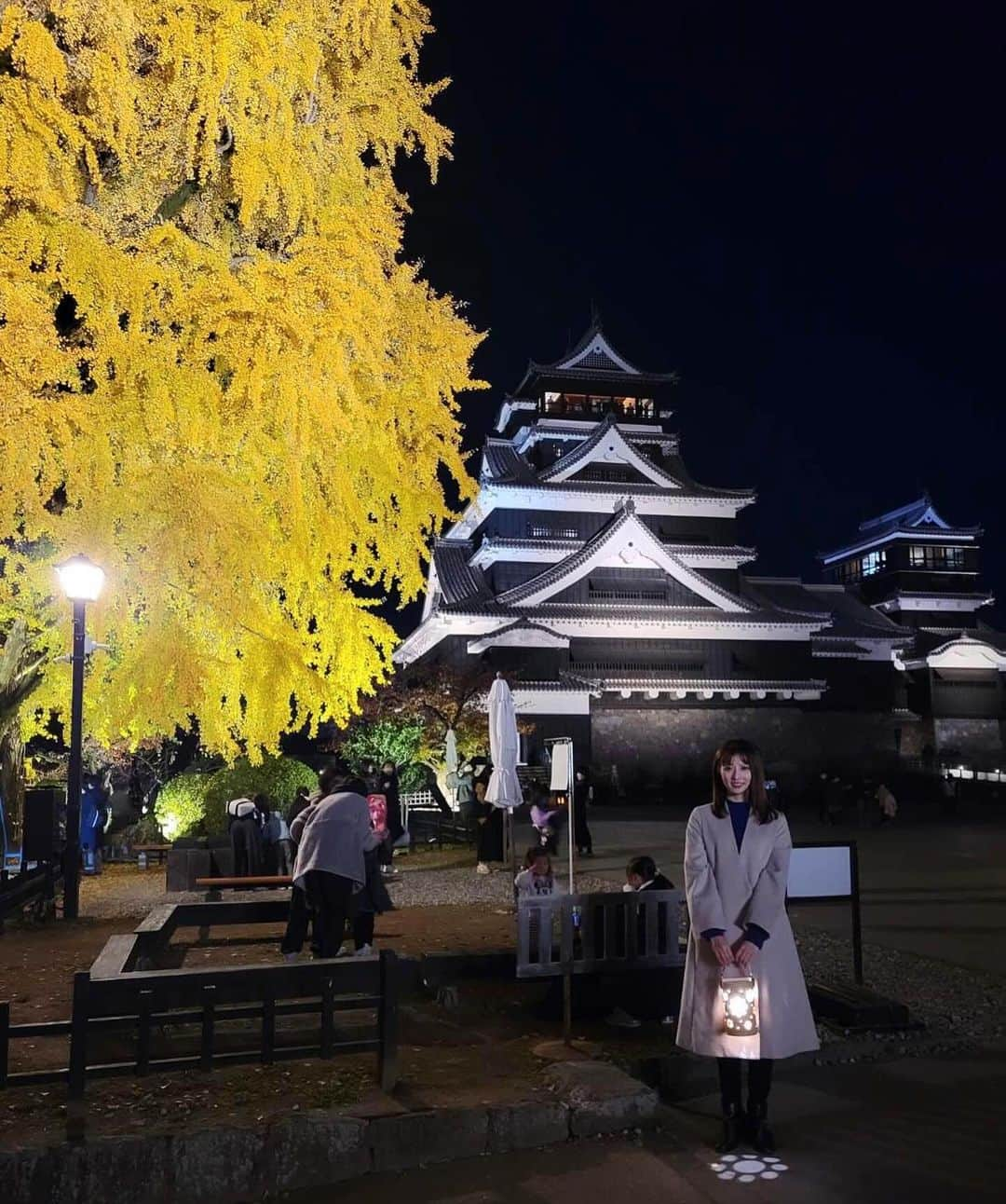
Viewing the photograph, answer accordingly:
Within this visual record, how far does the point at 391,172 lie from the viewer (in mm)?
8711

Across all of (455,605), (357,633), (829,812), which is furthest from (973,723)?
(357,633)

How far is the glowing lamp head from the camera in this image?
7.29 meters

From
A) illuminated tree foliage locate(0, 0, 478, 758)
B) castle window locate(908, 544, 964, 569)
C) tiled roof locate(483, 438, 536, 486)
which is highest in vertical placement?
tiled roof locate(483, 438, 536, 486)

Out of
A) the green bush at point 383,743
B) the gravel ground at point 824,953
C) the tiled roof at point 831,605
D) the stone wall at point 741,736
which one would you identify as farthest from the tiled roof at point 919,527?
the gravel ground at point 824,953

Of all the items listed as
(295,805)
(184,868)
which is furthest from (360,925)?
(295,805)

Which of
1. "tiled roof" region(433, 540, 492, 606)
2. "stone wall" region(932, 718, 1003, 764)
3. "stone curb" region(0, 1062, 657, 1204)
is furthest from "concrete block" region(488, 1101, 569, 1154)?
"stone wall" region(932, 718, 1003, 764)

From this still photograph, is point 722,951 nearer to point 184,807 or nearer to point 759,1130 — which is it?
point 759,1130

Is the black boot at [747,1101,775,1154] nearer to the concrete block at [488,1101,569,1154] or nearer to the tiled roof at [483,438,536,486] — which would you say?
the concrete block at [488,1101,569,1154]

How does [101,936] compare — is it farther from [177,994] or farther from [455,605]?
[455,605]

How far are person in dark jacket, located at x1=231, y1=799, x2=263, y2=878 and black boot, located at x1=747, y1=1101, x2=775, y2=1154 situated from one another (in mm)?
8317

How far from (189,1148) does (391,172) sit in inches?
315

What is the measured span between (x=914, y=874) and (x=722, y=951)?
440 inches

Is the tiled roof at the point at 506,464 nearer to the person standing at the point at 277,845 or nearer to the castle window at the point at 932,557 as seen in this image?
the castle window at the point at 932,557

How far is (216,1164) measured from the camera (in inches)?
146
